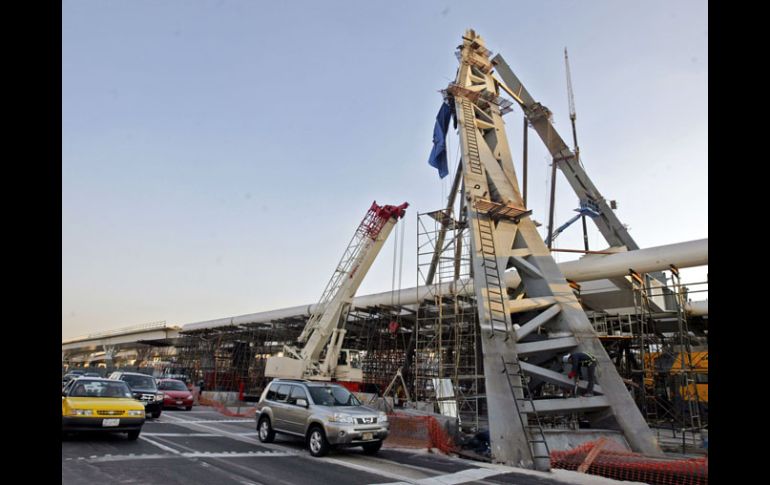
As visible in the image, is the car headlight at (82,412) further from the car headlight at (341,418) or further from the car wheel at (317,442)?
the car headlight at (341,418)

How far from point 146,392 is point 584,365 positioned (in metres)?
15.7

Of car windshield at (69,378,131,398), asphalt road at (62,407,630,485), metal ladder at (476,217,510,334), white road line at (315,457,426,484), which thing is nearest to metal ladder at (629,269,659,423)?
metal ladder at (476,217,510,334)

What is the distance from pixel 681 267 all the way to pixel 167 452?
59.5 ft

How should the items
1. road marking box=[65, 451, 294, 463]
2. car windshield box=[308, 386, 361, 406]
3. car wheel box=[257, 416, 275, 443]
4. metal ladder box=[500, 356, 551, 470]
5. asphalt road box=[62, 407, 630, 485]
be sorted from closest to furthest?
asphalt road box=[62, 407, 630, 485] → road marking box=[65, 451, 294, 463] → metal ladder box=[500, 356, 551, 470] → car windshield box=[308, 386, 361, 406] → car wheel box=[257, 416, 275, 443]

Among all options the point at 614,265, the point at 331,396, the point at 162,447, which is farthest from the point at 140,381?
the point at 614,265

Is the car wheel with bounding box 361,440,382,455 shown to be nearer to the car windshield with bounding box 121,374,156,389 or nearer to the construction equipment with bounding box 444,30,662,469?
the construction equipment with bounding box 444,30,662,469

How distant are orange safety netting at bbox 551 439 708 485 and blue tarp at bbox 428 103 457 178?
1167 cm

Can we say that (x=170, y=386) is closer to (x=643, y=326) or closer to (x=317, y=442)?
(x=317, y=442)

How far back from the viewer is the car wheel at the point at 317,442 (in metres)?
11.5

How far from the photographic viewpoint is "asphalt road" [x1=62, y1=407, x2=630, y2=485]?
875cm

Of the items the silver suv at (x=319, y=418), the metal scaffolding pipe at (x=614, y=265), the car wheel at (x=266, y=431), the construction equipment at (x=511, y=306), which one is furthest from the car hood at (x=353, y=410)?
the metal scaffolding pipe at (x=614, y=265)
